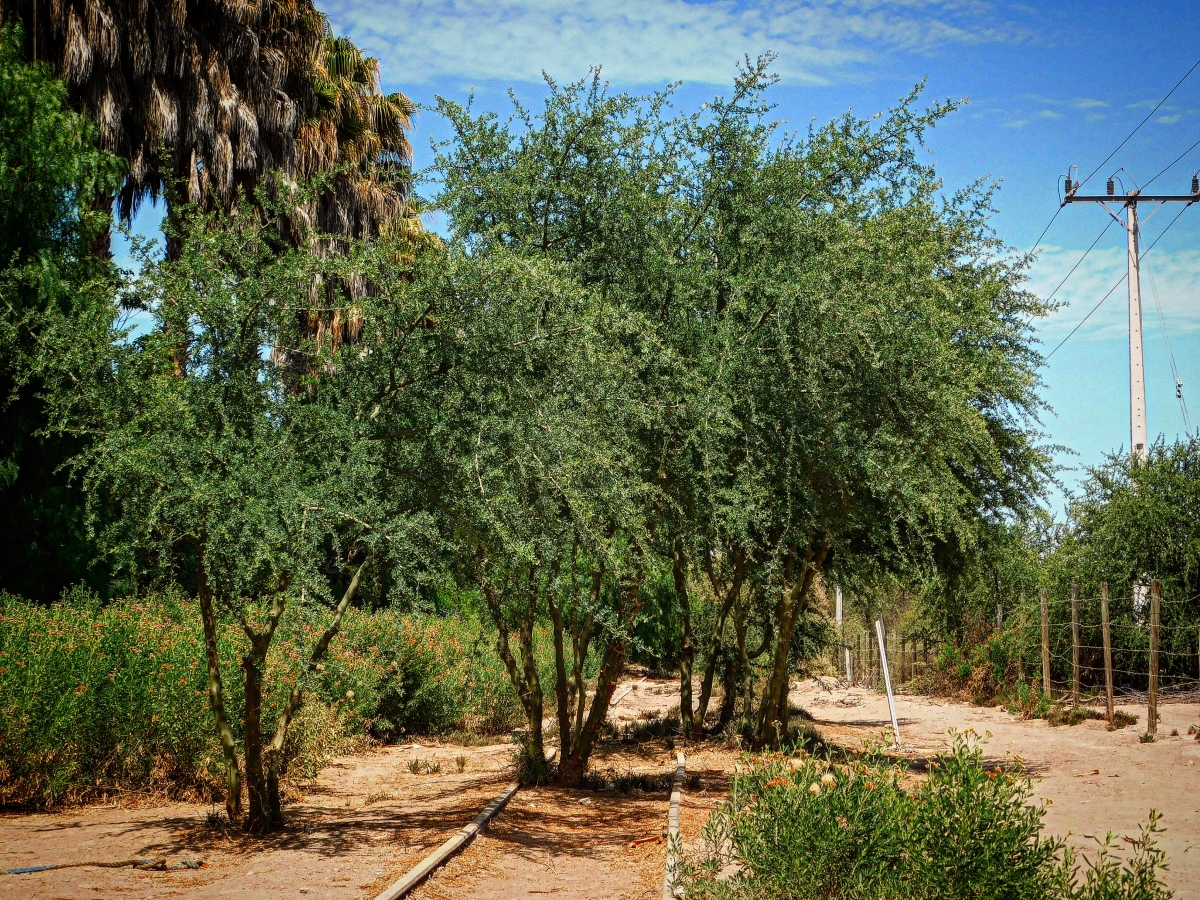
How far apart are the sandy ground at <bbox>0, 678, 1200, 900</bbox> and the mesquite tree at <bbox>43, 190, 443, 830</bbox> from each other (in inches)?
36.5

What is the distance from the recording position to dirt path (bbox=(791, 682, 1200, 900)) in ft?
31.0

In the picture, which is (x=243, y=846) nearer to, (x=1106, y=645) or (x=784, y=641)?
(x=784, y=641)

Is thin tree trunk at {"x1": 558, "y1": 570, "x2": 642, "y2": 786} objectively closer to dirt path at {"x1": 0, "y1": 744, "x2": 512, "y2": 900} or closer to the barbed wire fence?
dirt path at {"x1": 0, "y1": 744, "x2": 512, "y2": 900}

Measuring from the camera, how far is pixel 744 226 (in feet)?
38.5

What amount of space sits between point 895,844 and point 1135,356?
22323 millimetres

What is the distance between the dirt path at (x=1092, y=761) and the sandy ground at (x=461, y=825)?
44mm

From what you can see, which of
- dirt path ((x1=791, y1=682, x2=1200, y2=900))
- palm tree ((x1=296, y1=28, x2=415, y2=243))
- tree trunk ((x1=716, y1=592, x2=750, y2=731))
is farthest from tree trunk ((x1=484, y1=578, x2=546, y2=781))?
palm tree ((x1=296, y1=28, x2=415, y2=243))

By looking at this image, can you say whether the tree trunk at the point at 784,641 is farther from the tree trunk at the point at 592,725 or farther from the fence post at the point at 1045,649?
the fence post at the point at 1045,649

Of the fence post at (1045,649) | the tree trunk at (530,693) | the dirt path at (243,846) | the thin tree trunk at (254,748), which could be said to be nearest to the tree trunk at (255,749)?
the thin tree trunk at (254,748)

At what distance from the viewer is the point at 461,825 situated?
33.3 ft

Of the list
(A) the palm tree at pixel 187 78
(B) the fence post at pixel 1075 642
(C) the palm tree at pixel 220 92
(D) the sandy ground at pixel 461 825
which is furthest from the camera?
(B) the fence post at pixel 1075 642

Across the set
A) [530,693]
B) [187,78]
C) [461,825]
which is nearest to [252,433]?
[461,825]

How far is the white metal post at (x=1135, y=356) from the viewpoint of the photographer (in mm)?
23812

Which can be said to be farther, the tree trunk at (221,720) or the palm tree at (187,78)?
the palm tree at (187,78)
